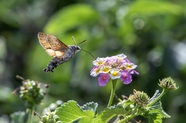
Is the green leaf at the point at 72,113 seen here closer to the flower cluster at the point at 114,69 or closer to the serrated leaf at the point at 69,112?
the serrated leaf at the point at 69,112

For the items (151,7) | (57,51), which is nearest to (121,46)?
(151,7)

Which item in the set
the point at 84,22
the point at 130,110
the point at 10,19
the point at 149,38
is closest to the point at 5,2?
the point at 10,19

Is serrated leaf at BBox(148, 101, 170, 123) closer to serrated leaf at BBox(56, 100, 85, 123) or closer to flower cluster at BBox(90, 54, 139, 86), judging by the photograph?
flower cluster at BBox(90, 54, 139, 86)

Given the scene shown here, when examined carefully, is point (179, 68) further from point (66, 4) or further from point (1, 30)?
point (1, 30)

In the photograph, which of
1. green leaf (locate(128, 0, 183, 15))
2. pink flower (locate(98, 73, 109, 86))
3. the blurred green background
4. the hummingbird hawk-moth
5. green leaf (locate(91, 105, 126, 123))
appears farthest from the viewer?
the blurred green background

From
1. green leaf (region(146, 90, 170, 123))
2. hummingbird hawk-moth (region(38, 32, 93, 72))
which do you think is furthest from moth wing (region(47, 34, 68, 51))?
green leaf (region(146, 90, 170, 123))

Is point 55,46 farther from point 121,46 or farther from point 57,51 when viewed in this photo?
point 121,46
